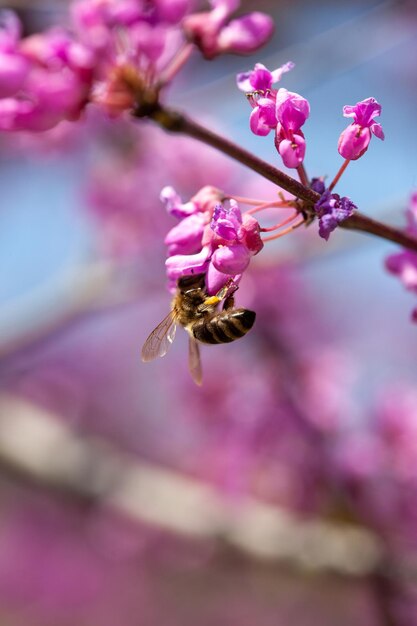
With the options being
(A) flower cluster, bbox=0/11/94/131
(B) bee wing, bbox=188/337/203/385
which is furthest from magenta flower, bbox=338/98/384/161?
(B) bee wing, bbox=188/337/203/385

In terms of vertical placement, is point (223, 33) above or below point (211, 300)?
above

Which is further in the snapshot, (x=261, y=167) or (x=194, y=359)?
(x=194, y=359)

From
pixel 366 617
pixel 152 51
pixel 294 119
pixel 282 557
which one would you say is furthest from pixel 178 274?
pixel 366 617

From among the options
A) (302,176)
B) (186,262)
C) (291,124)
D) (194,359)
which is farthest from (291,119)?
(194,359)

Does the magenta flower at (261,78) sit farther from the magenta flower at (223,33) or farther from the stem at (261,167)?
the magenta flower at (223,33)

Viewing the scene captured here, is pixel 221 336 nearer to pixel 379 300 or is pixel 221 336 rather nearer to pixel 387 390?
pixel 387 390

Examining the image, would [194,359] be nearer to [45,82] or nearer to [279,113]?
[45,82]
